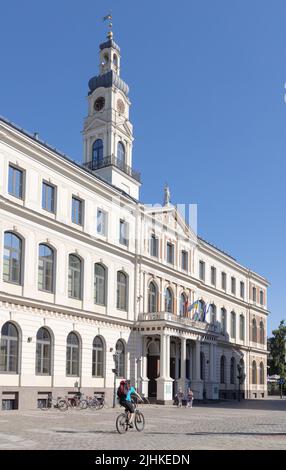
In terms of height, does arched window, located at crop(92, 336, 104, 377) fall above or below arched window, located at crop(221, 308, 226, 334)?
below

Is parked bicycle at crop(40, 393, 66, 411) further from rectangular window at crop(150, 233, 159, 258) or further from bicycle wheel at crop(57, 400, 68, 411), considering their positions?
rectangular window at crop(150, 233, 159, 258)

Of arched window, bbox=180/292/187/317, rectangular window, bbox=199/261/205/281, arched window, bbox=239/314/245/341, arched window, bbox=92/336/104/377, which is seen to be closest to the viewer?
arched window, bbox=92/336/104/377

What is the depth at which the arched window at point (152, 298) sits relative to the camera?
51.9m

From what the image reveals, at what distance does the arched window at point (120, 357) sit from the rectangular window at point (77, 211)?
10.4m

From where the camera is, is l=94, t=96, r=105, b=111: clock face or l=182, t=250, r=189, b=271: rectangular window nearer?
l=182, t=250, r=189, b=271: rectangular window

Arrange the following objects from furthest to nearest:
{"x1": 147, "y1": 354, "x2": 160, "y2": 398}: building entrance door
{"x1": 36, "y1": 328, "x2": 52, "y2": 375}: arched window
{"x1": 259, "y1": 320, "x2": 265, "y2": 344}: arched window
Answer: {"x1": 259, "y1": 320, "x2": 265, "y2": 344}: arched window, {"x1": 147, "y1": 354, "x2": 160, "y2": 398}: building entrance door, {"x1": 36, "y1": 328, "x2": 52, "y2": 375}: arched window

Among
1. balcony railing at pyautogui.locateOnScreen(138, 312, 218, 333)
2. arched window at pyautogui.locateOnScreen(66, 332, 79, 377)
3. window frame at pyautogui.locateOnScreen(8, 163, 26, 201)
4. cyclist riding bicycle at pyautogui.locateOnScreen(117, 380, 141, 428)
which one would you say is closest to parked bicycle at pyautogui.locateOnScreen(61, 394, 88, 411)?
arched window at pyautogui.locateOnScreen(66, 332, 79, 377)

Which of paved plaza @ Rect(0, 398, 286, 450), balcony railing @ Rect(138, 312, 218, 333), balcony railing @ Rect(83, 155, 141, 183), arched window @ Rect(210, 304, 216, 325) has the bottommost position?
paved plaza @ Rect(0, 398, 286, 450)

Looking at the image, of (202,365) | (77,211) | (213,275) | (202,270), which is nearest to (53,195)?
(77,211)

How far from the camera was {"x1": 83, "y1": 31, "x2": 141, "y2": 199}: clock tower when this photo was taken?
58.1 m

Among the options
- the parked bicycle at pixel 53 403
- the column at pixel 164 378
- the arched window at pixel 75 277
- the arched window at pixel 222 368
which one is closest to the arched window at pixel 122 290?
the column at pixel 164 378

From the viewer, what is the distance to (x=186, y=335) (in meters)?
51.8

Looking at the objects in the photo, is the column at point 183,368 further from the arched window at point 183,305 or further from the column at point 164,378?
the arched window at point 183,305
